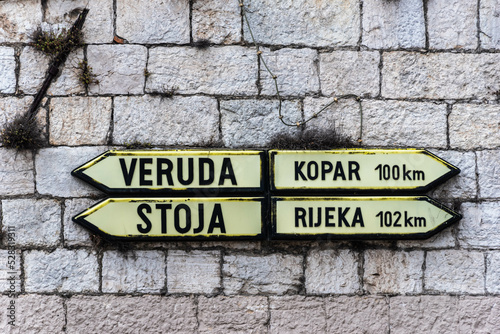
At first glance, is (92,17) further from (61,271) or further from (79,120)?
(61,271)

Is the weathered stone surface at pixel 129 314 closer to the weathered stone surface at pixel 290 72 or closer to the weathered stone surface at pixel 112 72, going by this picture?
the weathered stone surface at pixel 112 72

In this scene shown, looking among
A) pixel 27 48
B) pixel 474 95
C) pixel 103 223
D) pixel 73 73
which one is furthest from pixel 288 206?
pixel 27 48

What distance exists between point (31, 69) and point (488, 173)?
339 cm

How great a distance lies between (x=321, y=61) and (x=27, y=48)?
6.96 feet

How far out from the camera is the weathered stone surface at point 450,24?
287 centimetres

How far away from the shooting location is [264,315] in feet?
9.14

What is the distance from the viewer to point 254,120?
2.83m

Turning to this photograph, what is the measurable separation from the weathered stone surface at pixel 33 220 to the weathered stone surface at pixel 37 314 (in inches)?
15.4

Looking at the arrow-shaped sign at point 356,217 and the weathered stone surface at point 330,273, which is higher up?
the arrow-shaped sign at point 356,217

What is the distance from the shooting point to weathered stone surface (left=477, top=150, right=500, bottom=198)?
2840mm

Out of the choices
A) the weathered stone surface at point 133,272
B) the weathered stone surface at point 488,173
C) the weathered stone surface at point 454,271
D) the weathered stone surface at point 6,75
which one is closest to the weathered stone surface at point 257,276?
the weathered stone surface at point 133,272

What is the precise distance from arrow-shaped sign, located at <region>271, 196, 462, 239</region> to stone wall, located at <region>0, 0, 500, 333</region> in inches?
5.7

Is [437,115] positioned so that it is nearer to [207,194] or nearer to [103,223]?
[207,194]

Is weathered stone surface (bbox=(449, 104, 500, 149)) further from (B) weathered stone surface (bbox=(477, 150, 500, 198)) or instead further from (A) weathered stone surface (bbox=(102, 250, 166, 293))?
(A) weathered stone surface (bbox=(102, 250, 166, 293))
